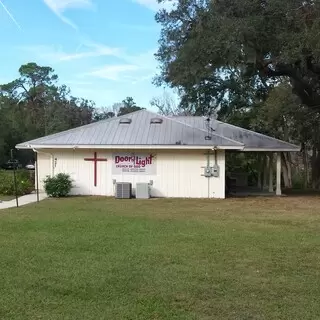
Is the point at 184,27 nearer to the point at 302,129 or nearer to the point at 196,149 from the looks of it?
the point at 196,149

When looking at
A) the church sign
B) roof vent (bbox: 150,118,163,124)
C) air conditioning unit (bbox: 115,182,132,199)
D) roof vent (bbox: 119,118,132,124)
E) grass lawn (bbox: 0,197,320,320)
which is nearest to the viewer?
grass lawn (bbox: 0,197,320,320)

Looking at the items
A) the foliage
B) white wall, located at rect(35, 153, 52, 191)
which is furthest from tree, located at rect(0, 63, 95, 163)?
white wall, located at rect(35, 153, 52, 191)

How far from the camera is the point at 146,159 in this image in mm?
22781

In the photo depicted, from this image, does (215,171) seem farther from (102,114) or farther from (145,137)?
(102,114)

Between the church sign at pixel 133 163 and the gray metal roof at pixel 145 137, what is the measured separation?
2.20 feet

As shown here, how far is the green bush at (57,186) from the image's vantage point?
2220 cm

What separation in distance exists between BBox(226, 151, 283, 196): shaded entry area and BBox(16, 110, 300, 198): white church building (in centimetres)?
258

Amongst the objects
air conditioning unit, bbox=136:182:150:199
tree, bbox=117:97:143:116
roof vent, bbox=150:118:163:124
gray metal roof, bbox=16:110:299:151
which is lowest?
air conditioning unit, bbox=136:182:150:199

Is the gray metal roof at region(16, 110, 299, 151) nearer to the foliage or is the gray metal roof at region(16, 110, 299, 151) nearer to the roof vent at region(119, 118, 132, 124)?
the roof vent at region(119, 118, 132, 124)

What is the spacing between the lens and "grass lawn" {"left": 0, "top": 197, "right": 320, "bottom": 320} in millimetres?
5707

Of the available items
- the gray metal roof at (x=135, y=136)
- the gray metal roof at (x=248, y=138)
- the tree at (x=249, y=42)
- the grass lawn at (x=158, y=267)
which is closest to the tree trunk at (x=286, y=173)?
the gray metal roof at (x=248, y=138)

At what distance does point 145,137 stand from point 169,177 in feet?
6.81

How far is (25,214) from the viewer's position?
592 inches

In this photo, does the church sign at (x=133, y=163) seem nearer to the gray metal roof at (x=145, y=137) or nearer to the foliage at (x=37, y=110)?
the gray metal roof at (x=145, y=137)
